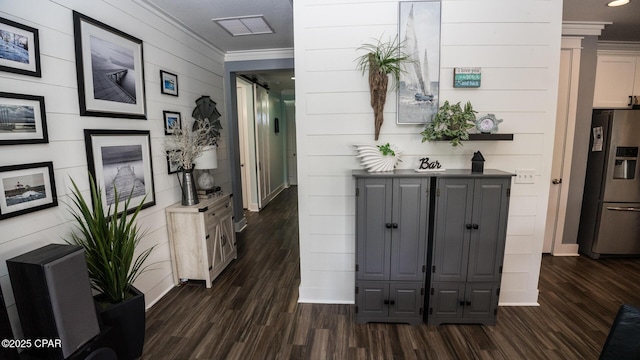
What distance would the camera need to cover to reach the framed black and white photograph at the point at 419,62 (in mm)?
2254

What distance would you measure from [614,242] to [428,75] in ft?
Result: 10.9

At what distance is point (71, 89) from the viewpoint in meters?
1.90

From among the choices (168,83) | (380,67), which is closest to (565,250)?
(380,67)

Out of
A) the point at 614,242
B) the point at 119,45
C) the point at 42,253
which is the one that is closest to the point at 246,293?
the point at 42,253

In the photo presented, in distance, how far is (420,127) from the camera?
2.40 meters

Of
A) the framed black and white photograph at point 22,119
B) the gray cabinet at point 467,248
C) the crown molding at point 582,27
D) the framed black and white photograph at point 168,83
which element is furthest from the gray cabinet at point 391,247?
the crown molding at point 582,27

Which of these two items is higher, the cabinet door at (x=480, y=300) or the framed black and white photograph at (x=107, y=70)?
the framed black and white photograph at (x=107, y=70)

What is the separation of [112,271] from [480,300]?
2.66 metres

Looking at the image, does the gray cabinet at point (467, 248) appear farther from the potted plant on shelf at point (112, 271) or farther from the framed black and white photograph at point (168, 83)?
the framed black and white photograph at point (168, 83)

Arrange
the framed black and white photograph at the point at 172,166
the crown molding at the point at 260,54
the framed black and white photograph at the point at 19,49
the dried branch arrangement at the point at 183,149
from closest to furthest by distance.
Result: the framed black and white photograph at the point at 19,49
the dried branch arrangement at the point at 183,149
the framed black and white photograph at the point at 172,166
the crown molding at the point at 260,54

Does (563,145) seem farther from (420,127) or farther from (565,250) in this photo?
(420,127)

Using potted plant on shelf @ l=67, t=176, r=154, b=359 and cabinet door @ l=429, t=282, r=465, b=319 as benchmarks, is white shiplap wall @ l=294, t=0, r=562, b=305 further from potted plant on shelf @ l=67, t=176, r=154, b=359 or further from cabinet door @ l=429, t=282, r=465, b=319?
potted plant on shelf @ l=67, t=176, r=154, b=359

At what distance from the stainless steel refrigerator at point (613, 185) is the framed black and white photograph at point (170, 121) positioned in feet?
15.6

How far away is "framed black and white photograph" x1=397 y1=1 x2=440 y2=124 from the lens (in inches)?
88.7
